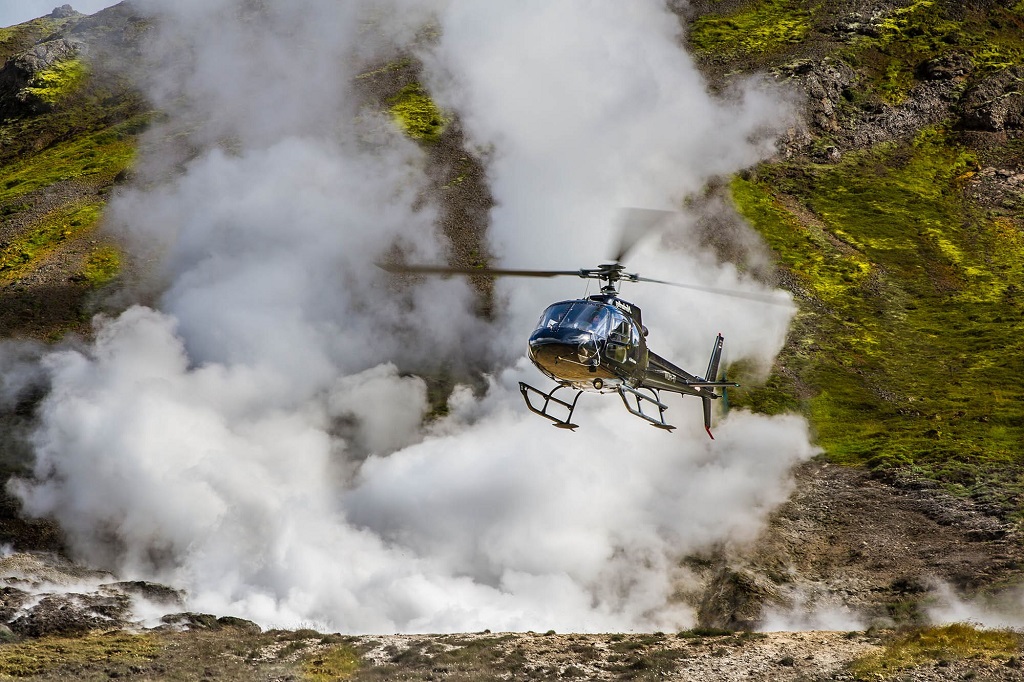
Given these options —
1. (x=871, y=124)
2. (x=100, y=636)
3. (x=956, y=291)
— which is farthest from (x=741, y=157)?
(x=100, y=636)

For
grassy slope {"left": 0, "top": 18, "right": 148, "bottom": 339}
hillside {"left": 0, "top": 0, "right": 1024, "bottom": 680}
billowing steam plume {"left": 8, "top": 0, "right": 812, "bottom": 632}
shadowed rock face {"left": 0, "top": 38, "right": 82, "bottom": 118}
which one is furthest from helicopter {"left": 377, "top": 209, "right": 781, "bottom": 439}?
shadowed rock face {"left": 0, "top": 38, "right": 82, "bottom": 118}

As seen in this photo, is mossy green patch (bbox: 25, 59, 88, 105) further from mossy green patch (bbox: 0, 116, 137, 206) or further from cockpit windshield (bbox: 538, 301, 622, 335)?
Result: cockpit windshield (bbox: 538, 301, 622, 335)

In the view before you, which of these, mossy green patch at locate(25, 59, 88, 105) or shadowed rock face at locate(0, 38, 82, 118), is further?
shadowed rock face at locate(0, 38, 82, 118)


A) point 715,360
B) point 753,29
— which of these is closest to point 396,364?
point 715,360

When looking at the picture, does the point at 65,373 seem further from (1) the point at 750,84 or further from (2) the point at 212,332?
(1) the point at 750,84

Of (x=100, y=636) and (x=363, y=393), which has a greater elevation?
(x=363, y=393)

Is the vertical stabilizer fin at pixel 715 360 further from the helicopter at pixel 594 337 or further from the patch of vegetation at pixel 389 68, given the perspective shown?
the patch of vegetation at pixel 389 68

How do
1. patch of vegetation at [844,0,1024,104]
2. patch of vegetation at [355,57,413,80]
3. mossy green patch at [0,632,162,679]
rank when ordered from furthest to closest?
patch of vegetation at [844,0,1024,104], patch of vegetation at [355,57,413,80], mossy green patch at [0,632,162,679]

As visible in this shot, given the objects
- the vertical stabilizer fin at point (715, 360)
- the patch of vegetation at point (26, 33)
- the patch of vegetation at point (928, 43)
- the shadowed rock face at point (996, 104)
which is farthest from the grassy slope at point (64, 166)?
the shadowed rock face at point (996, 104)
